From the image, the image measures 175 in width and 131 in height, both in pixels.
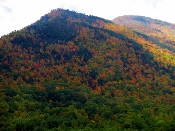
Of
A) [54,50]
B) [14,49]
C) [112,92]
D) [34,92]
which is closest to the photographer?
[34,92]

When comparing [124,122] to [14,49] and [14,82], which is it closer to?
[14,82]

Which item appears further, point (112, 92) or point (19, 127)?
point (112, 92)

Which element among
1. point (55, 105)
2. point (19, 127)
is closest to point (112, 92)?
point (55, 105)

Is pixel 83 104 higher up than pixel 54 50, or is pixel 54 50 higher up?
pixel 54 50

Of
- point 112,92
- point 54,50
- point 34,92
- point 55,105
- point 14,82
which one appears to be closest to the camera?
point 55,105

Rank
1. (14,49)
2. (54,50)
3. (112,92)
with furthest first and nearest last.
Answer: (54,50) → (14,49) → (112,92)

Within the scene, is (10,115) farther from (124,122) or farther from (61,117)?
(124,122)

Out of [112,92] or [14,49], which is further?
[14,49]

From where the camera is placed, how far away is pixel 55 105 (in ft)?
403

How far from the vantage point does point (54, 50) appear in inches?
7815

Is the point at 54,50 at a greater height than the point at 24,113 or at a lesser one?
greater

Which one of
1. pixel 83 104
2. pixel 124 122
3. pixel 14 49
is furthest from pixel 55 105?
pixel 14 49

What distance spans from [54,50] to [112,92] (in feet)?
210

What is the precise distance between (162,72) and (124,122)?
331 ft
